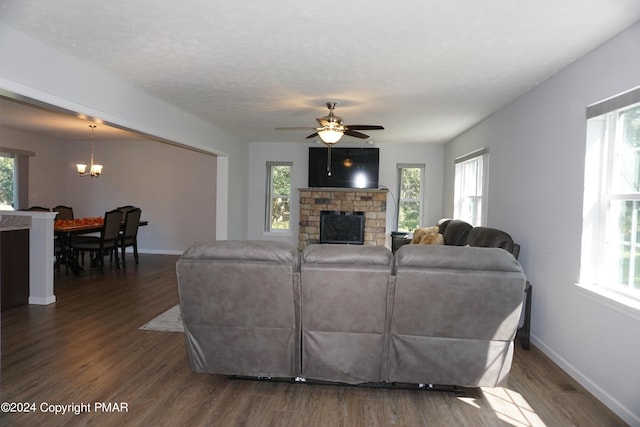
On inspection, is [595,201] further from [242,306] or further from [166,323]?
[166,323]

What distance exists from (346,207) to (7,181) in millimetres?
6387

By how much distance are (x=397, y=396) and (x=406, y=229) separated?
5519 mm

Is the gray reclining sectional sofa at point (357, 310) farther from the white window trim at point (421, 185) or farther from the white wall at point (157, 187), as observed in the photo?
the white wall at point (157, 187)

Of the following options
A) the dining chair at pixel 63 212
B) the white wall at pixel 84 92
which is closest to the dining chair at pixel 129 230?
the dining chair at pixel 63 212

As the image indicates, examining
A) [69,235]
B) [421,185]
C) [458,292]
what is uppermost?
[421,185]

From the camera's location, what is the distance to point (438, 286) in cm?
233

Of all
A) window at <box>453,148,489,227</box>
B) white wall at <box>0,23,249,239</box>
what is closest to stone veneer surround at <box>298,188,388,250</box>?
window at <box>453,148,489,227</box>

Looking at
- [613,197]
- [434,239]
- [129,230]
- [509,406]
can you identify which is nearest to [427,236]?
[434,239]

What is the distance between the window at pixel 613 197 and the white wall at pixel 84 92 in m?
3.95

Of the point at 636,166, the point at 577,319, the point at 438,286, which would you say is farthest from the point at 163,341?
the point at 636,166

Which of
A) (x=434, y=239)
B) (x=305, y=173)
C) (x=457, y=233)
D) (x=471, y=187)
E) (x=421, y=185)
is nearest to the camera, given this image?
(x=457, y=233)

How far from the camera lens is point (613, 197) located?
2676 mm

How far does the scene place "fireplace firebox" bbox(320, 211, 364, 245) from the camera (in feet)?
25.1

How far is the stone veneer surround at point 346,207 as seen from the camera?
24.9 ft
